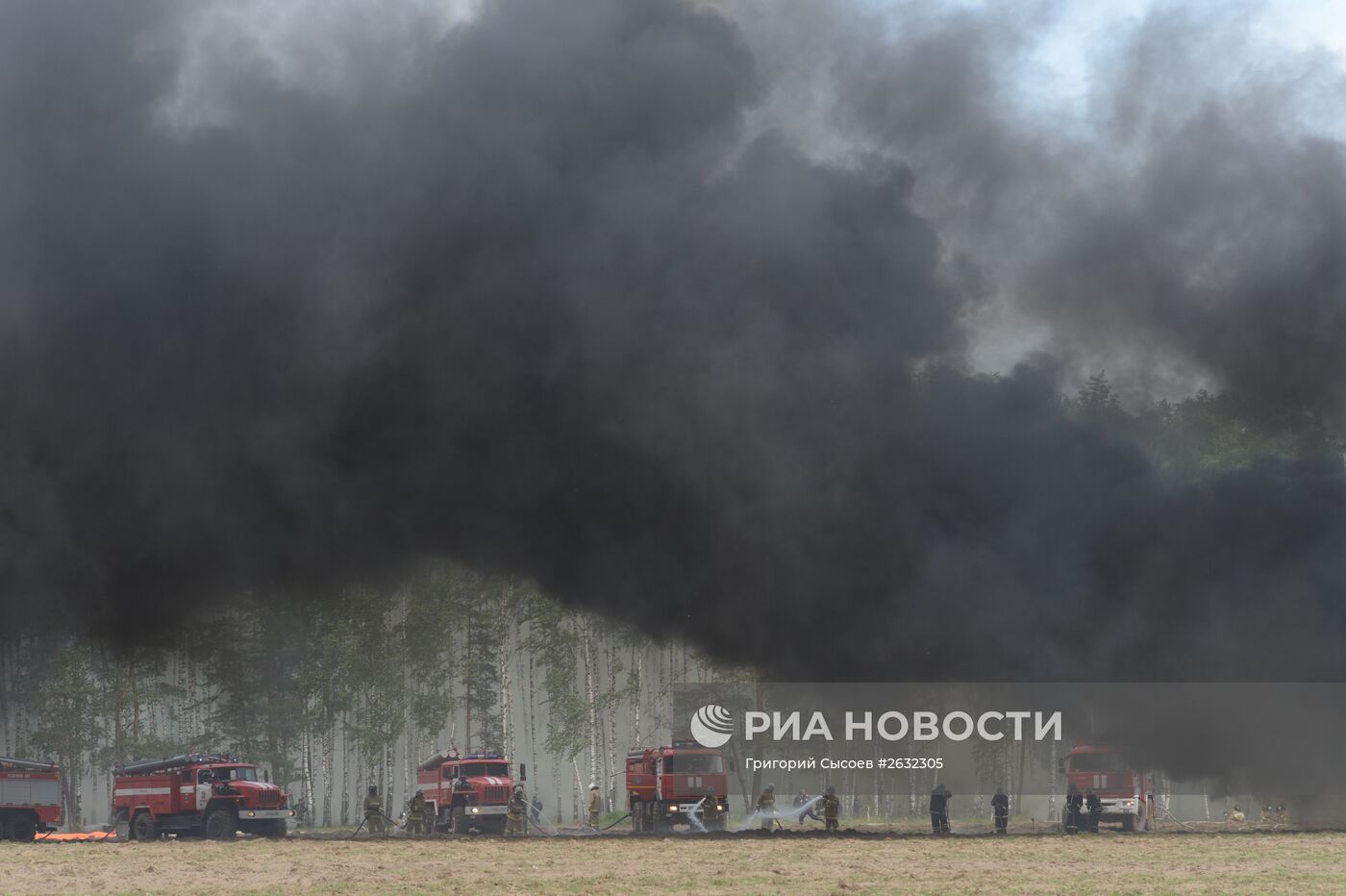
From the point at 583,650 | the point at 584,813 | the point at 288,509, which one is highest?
the point at 288,509

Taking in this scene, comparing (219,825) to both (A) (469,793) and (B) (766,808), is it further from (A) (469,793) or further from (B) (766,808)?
(B) (766,808)

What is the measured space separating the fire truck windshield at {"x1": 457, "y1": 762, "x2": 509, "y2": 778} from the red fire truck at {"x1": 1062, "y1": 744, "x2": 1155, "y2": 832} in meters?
20.3

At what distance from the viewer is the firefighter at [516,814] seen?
5381cm

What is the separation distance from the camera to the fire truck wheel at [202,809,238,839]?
52.7 m

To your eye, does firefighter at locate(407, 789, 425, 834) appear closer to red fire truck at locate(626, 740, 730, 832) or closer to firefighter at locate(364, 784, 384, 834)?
firefighter at locate(364, 784, 384, 834)

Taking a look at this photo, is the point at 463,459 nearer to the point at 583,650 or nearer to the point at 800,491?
the point at 800,491

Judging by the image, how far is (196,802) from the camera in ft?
174

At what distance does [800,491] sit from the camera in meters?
47.1

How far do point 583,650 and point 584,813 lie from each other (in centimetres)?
766

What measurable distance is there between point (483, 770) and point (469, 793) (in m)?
1.09

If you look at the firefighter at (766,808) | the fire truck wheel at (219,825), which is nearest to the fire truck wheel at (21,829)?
the fire truck wheel at (219,825)

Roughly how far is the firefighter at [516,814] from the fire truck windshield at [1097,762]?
63.7 ft

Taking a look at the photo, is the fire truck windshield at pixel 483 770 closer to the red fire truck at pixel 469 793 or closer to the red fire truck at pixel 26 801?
the red fire truck at pixel 469 793

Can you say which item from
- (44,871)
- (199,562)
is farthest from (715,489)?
(44,871)
